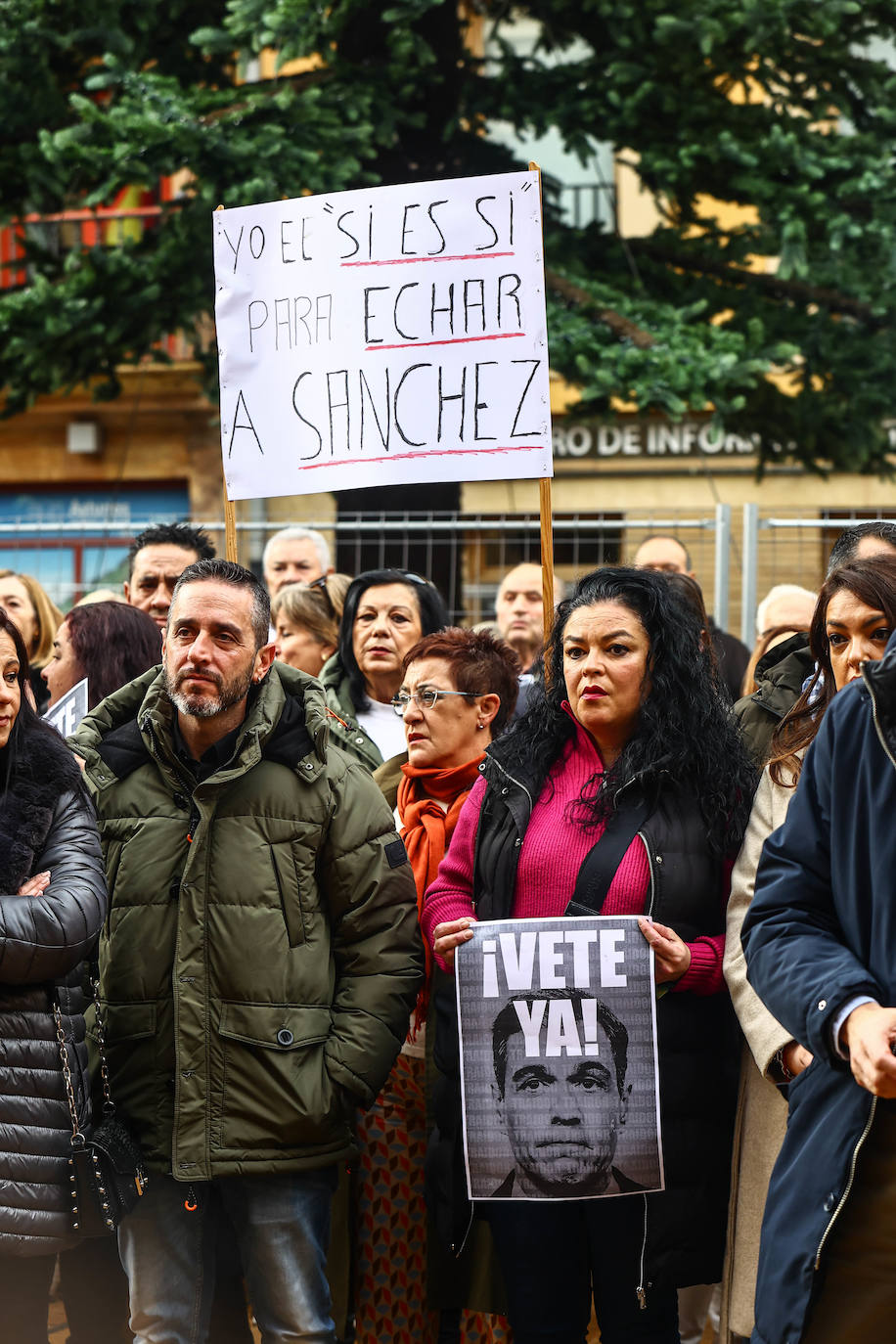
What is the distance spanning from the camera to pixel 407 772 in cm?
385

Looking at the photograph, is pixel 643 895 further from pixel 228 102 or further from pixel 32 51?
pixel 32 51

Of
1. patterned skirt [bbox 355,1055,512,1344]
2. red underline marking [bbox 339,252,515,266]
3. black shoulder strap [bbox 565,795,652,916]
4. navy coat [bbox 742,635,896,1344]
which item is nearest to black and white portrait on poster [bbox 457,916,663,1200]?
black shoulder strap [bbox 565,795,652,916]

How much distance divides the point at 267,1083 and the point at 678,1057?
85cm

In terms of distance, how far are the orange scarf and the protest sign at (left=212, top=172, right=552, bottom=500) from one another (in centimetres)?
80

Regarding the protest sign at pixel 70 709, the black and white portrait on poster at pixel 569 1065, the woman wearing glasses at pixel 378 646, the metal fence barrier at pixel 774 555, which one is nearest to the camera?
the black and white portrait on poster at pixel 569 1065

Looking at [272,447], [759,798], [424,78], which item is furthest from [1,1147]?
[424,78]

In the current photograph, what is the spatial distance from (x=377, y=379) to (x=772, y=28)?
5.34 metres

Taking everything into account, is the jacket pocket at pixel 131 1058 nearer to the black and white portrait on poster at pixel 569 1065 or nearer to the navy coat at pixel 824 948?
the black and white portrait on poster at pixel 569 1065

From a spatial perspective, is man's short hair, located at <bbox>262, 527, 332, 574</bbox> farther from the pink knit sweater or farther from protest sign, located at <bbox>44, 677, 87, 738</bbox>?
the pink knit sweater

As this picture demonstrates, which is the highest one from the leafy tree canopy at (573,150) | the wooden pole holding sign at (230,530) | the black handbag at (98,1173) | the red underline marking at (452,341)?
the leafy tree canopy at (573,150)

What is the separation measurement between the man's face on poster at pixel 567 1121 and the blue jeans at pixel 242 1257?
1.76 ft

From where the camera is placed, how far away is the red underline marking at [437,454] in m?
4.05

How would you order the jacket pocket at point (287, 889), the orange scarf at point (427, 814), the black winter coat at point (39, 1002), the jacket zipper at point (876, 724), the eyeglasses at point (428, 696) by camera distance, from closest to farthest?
the jacket zipper at point (876, 724), the black winter coat at point (39, 1002), the jacket pocket at point (287, 889), the orange scarf at point (427, 814), the eyeglasses at point (428, 696)

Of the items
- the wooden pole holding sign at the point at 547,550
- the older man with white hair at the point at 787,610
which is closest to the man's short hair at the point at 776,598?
the older man with white hair at the point at 787,610
